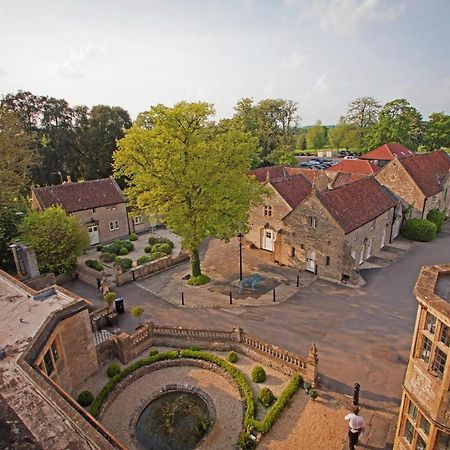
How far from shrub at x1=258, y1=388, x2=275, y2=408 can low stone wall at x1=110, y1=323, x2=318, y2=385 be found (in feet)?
7.05

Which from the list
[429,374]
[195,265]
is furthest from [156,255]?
[429,374]

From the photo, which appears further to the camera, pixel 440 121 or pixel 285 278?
pixel 440 121

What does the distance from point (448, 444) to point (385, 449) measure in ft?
15.0

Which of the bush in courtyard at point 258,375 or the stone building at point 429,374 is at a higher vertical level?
the stone building at point 429,374

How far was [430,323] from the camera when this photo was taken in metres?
11.1

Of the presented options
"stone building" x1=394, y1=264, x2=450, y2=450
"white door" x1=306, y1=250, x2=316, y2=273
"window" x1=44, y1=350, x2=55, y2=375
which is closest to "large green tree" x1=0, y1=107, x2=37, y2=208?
"window" x1=44, y1=350, x2=55, y2=375

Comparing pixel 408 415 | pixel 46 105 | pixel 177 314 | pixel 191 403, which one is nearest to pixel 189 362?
pixel 191 403

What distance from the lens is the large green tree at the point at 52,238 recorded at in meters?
29.1

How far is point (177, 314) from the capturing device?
25391 millimetres

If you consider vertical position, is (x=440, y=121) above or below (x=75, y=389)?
above

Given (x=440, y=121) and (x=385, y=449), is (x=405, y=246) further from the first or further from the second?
(x=440, y=121)

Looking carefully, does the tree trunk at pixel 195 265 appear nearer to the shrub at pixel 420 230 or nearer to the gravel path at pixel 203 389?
the gravel path at pixel 203 389

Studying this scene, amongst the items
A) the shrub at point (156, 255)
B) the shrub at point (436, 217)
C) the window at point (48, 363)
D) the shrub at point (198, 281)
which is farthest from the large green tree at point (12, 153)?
the shrub at point (436, 217)

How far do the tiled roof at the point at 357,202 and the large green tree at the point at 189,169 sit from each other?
7.20 meters
